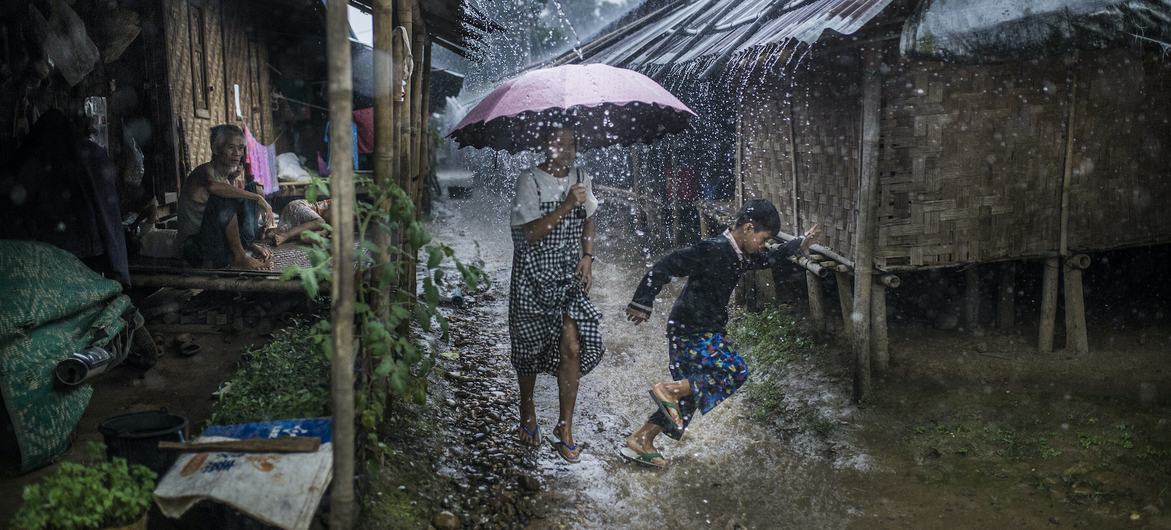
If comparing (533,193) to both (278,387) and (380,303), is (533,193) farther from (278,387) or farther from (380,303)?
(278,387)

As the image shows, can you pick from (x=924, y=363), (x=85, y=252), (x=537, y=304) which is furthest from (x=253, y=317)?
(x=924, y=363)

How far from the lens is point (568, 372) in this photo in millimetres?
4715

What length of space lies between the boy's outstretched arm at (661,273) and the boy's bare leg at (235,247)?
10.8 ft

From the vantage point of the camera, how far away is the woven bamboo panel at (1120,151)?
5730 millimetres

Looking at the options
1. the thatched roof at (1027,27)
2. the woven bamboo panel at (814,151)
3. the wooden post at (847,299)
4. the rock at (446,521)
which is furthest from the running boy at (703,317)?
the wooden post at (847,299)

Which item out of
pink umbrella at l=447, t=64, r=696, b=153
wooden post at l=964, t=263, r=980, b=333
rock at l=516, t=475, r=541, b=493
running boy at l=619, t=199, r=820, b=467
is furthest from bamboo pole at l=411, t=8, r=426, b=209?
wooden post at l=964, t=263, r=980, b=333

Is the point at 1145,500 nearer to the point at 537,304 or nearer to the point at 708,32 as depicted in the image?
the point at 537,304

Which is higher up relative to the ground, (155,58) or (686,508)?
(155,58)

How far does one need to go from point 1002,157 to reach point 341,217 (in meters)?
4.93

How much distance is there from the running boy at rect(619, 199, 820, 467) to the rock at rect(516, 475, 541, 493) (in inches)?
27.1

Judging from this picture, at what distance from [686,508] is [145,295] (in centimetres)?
445

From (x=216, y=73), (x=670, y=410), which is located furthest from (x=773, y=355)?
(x=216, y=73)

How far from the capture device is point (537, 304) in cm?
478

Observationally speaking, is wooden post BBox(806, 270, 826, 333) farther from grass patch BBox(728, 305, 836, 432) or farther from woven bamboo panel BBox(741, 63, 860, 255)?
woven bamboo panel BBox(741, 63, 860, 255)
